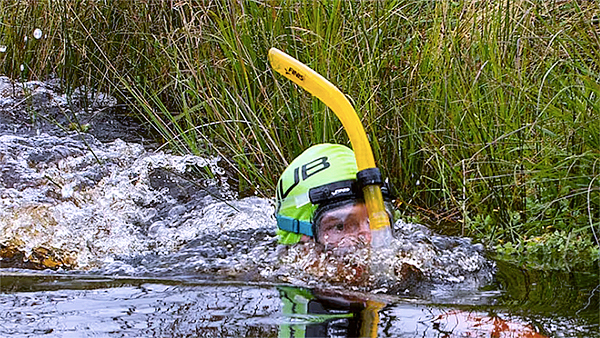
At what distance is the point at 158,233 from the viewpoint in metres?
4.64

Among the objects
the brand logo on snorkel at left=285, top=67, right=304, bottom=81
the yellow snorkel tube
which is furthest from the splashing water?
the brand logo on snorkel at left=285, top=67, right=304, bottom=81

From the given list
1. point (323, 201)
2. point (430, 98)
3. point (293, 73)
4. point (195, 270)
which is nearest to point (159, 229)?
point (195, 270)

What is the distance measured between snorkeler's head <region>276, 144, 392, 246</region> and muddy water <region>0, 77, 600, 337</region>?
0.28 feet

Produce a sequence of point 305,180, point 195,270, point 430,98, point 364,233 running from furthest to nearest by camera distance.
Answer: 1. point 430,98
2. point 195,270
3. point 305,180
4. point 364,233

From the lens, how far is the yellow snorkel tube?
321 centimetres

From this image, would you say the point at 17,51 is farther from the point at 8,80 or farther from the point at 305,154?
the point at 305,154

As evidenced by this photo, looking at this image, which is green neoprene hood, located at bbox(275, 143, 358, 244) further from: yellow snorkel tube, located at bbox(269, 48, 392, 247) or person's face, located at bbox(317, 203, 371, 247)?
yellow snorkel tube, located at bbox(269, 48, 392, 247)

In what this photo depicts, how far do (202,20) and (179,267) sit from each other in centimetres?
233

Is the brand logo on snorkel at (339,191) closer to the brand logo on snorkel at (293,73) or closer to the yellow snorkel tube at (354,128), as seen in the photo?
the yellow snorkel tube at (354,128)

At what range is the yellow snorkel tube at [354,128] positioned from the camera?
3205 mm

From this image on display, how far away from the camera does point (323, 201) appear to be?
348cm

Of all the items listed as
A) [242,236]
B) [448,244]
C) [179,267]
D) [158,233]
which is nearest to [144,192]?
[158,233]

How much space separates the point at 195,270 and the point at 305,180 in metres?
0.66

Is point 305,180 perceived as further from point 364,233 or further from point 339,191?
point 364,233
